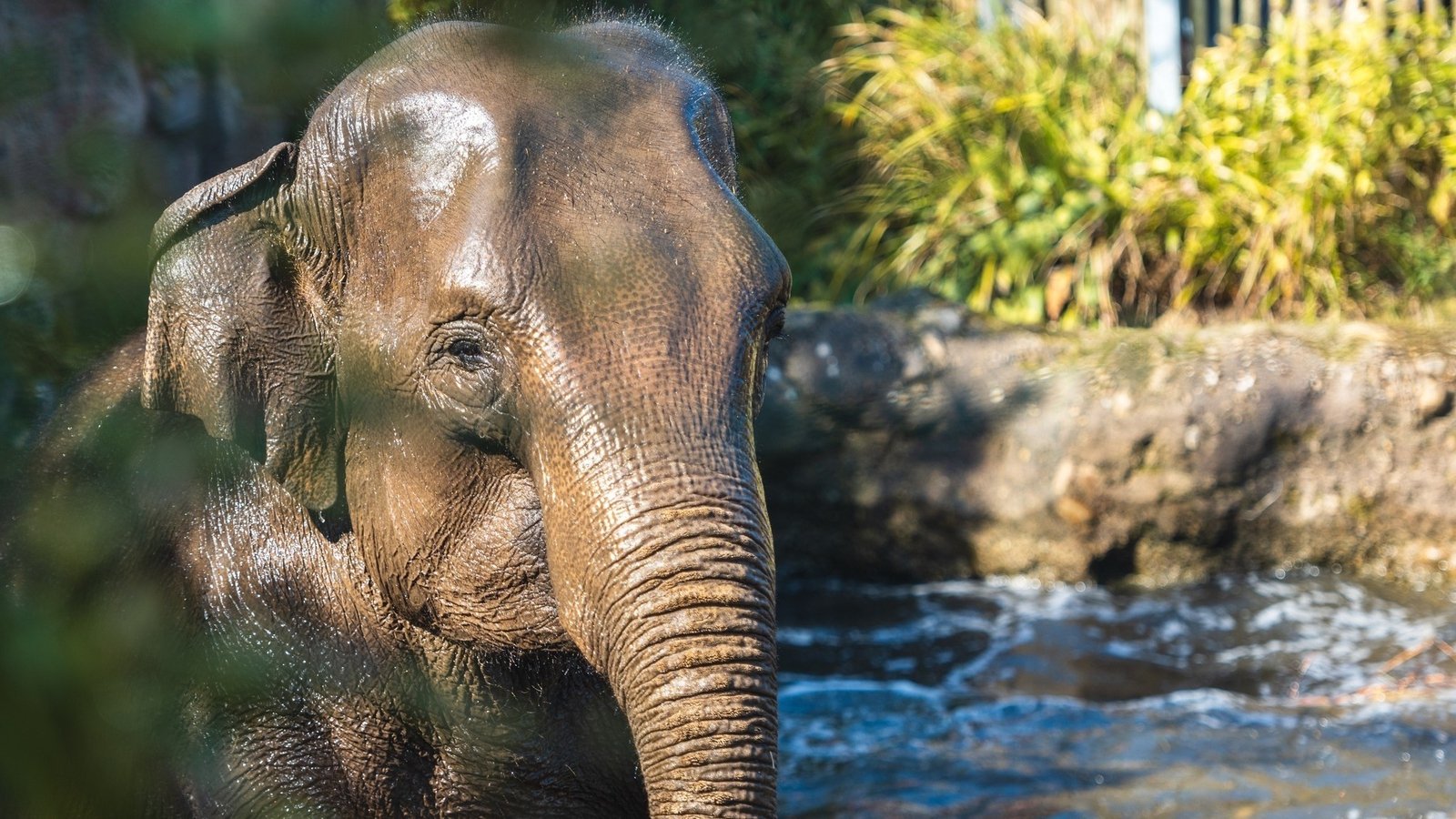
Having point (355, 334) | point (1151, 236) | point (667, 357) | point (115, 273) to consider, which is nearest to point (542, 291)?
point (667, 357)

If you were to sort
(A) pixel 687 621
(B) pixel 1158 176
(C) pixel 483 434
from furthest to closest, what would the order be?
1. (B) pixel 1158 176
2. (C) pixel 483 434
3. (A) pixel 687 621

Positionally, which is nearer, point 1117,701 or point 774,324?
point 774,324

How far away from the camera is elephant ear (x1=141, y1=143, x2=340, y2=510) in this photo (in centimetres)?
245

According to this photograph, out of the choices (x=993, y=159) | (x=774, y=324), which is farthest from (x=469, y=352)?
(x=993, y=159)

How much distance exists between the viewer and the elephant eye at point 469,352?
2.21m

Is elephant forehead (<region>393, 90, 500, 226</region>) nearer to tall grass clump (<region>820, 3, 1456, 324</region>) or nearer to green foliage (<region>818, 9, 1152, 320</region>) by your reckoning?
tall grass clump (<region>820, 3, 1456, 324</region>)

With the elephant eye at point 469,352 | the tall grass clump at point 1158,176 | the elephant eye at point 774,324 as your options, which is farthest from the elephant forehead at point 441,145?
the tall grass clump at point 1158,176

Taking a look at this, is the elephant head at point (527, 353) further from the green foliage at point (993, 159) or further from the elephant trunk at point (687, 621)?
the green foliage at point (993, 159)

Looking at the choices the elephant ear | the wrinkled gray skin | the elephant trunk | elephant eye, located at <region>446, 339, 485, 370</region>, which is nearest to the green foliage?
the wrinkled gray skin

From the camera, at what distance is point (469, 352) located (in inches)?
87.7

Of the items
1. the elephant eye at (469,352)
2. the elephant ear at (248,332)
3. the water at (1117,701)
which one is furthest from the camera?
the water at (1117,701)

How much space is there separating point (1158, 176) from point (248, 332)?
7471 mm

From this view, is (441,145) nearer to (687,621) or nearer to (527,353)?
(527,353)

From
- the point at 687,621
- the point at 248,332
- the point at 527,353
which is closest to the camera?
the point at 687,621
